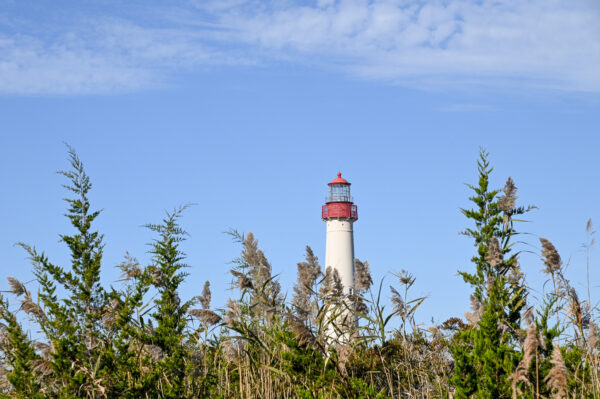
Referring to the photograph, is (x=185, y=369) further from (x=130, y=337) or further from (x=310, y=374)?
(x=310, y=374)

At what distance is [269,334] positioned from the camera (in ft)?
27.9

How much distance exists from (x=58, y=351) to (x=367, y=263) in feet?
32.0

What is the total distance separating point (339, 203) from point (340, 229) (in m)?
1.61

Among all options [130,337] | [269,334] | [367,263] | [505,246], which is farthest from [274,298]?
[367,263]

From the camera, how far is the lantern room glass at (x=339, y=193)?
4183 cm

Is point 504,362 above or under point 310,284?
under

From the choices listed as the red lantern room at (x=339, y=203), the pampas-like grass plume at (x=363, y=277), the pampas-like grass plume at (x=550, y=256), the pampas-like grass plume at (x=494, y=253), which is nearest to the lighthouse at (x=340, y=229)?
the red lantern room at (x=339, y=203)

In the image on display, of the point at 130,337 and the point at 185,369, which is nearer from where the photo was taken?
the point at 185,369

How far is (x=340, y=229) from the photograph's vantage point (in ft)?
133

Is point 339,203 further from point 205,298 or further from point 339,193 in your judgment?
point 205,298

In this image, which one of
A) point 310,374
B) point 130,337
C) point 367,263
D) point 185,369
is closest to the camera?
point 310,374

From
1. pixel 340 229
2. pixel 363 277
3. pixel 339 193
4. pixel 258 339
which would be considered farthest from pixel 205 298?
pixel 339 193

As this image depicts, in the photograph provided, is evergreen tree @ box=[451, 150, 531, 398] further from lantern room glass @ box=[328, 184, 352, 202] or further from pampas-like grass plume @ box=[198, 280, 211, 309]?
lantern room glass @ box=[328, 184, 352, 202]

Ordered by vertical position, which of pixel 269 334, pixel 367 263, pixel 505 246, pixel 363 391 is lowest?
pixel 363 391
